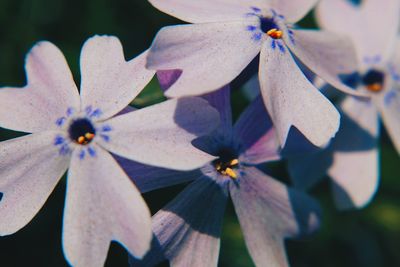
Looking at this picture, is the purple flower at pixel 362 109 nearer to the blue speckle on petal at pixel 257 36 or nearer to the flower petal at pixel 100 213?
the blue speckle on petal at pixel 257 36

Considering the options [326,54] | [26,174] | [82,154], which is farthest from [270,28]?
[26,174]

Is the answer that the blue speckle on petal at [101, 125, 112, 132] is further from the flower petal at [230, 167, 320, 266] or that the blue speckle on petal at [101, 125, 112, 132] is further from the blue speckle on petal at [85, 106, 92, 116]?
the flower petal at [230, 167, 320, 266]

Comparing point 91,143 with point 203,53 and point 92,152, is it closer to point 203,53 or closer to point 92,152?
point 92,152

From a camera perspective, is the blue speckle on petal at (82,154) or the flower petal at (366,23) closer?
the blue speckle on petal at (82,154)

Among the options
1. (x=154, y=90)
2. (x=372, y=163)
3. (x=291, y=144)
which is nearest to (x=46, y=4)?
(x=154, y=90)

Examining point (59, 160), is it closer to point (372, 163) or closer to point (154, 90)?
point (154, 90)

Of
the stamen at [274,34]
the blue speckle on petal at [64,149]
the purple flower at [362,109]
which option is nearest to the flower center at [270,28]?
the stamen at [274,34]
